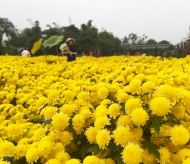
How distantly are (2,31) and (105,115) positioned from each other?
4105cm

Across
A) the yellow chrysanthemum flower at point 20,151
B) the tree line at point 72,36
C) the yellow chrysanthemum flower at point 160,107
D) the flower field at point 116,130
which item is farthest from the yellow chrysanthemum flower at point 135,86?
the tree line at point 72,36

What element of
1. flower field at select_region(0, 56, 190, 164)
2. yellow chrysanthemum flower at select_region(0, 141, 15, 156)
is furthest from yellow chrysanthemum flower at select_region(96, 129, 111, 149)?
yellow chrysanthemum flower at select_region(0, 141, 15, 156)

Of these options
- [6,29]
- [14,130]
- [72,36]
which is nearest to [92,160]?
[14,130]

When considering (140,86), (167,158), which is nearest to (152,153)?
(167,158)

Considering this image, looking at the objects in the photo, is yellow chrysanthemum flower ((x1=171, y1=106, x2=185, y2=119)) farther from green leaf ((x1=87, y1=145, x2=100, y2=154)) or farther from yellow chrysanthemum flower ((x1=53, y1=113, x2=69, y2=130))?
yellow chrysanthemum flower ((x1=53, y1=113, x2=69, y2=130))

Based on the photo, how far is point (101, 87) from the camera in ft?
7.04

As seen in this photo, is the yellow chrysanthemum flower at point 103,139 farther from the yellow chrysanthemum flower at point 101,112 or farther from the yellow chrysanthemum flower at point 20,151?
the yellow chrysanthemum flower at point 20,151

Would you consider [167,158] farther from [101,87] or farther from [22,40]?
[22,40]

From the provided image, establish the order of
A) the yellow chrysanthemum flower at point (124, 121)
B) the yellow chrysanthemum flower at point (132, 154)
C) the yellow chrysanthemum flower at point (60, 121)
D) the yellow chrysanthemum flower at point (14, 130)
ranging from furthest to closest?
the yellow chrysanthemum flower at point (14, 130)
the yellow chrysanthemum flower at point (60, 121)
the yellow chrysanthemum flower at point (124, 121)
the yellow chrysanthemum flower at point (132, 154)

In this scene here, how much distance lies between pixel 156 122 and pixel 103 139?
0.93 feet

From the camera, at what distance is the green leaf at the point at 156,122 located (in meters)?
1.52

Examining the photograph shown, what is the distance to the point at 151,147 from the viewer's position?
1565mm

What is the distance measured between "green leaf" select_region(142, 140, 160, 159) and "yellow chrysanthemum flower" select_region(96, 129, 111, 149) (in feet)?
0.61

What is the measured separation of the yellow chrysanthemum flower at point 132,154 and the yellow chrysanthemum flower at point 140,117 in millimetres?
127
